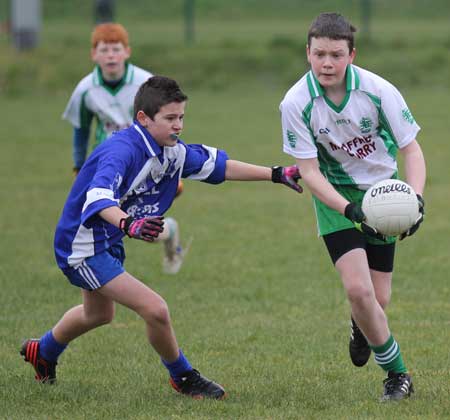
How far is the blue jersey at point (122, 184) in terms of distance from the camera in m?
4.80

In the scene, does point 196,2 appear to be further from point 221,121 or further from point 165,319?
point 165,319

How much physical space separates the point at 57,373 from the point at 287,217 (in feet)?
18.6

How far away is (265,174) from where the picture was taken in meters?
5.25

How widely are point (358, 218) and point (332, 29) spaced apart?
2.87 feet

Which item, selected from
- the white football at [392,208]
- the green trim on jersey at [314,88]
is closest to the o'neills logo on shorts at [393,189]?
the white football at [392,208]

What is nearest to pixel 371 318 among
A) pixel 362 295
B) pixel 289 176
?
pixel 362 295

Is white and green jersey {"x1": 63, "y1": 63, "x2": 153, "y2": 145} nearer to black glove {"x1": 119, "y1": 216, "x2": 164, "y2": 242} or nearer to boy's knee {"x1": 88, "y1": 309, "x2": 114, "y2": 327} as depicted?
boy's knee {"x1": 88, "y1": 309, "x2": 114, "y2": 327}

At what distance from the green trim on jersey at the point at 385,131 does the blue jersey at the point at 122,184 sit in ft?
3.00

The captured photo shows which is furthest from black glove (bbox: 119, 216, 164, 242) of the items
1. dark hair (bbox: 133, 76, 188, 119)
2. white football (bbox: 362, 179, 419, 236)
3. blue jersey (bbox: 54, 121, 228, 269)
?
white football (bbox: 362, 179, 419, 236)

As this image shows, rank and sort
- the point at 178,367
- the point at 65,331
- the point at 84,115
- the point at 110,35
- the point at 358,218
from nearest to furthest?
the point at 358,218
the point at 178,367
the point at 65,331
the point at 110,35
the point at 84,115

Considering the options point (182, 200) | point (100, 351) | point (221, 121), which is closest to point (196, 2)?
point (221, 121)

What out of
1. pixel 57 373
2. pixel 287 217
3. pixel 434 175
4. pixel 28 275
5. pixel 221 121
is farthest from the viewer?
pixel 221 121

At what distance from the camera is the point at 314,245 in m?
9.59

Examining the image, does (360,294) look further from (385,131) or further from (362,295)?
(385,131)
